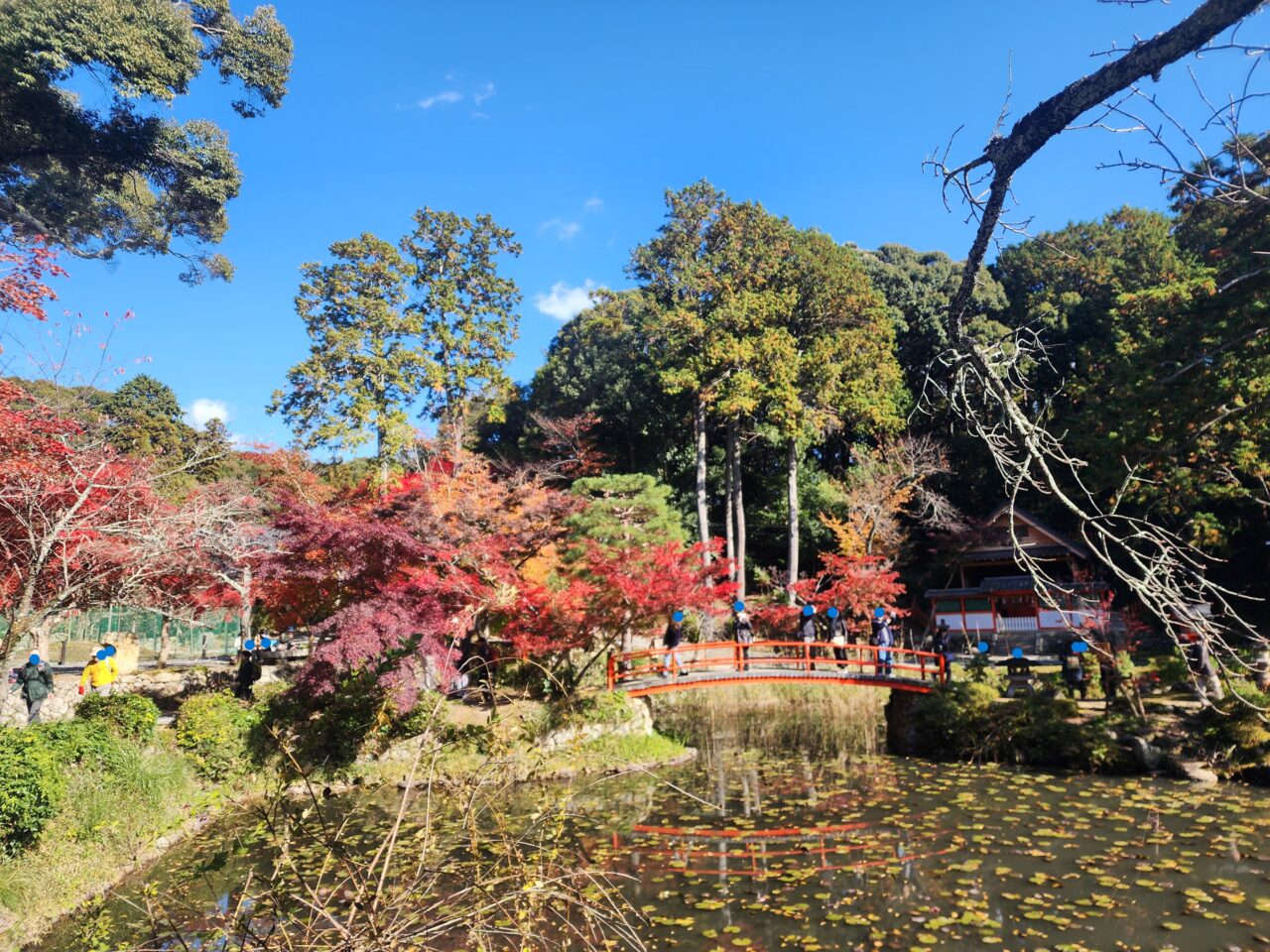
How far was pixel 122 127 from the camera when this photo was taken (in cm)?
970

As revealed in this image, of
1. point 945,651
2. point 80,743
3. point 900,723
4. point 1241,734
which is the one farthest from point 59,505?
point 1241,734

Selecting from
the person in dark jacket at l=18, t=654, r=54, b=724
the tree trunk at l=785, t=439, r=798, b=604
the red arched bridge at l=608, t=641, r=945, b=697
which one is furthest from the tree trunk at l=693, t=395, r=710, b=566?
the person in dark jacket at l=18, t=654, r=54, b=724

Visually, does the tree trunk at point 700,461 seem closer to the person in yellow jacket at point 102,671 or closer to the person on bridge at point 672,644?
the person on bridge at point 672,644

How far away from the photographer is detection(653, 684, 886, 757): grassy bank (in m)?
13.5

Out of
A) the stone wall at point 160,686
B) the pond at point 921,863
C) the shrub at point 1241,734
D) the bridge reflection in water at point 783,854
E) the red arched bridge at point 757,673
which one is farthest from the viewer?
the red arched bridge at point 757,673

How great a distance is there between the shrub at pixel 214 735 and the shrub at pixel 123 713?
0.55 meters

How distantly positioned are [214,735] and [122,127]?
26.7ft

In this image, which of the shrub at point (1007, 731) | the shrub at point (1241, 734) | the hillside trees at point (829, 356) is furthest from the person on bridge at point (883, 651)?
the hillside trees at point (829, 356)

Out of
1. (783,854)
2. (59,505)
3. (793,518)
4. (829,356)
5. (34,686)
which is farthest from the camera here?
(793,518)

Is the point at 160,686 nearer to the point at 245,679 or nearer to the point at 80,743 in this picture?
the point at 245,679

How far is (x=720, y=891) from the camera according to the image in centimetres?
633

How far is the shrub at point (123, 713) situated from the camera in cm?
878

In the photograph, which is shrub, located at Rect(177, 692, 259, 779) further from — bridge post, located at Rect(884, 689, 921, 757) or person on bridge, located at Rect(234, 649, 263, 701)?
bridge post, located at Rect(884, 689, 921, 757)

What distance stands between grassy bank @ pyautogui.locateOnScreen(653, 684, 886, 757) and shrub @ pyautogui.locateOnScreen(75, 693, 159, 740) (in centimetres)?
798
